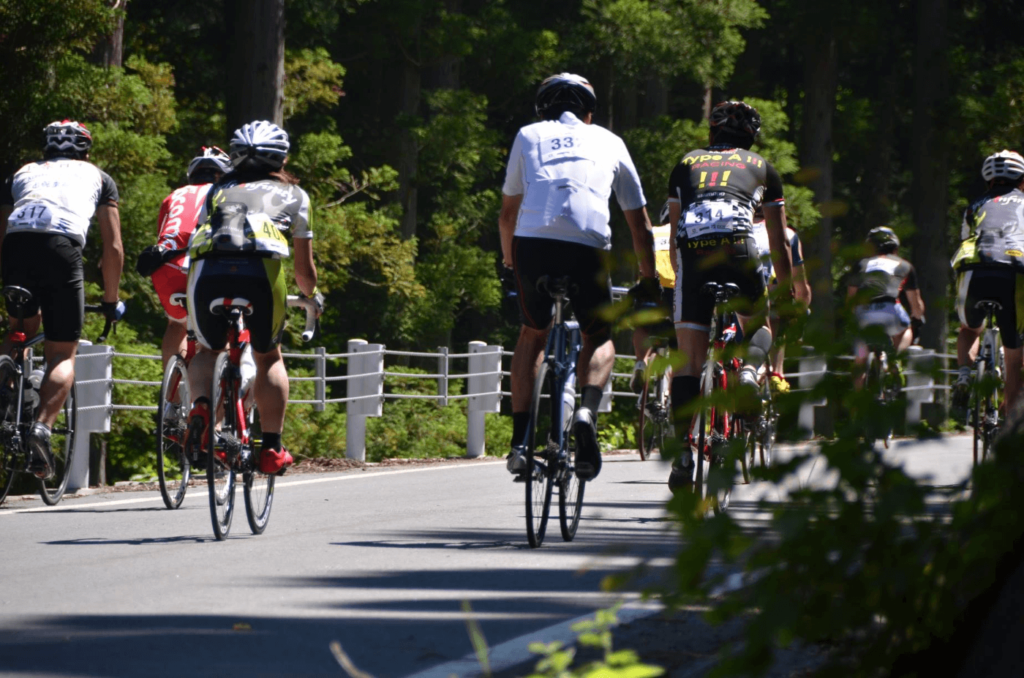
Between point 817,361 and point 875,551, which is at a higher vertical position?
point 817,361

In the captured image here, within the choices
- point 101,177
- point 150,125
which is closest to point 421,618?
point 101,177

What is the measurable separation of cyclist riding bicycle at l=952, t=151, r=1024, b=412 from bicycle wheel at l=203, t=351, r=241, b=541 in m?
5.20

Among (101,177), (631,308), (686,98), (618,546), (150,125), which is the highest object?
(686,98)

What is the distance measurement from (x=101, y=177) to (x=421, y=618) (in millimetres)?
4831

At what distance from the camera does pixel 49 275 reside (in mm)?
8828

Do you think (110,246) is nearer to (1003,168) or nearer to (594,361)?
(594,361)

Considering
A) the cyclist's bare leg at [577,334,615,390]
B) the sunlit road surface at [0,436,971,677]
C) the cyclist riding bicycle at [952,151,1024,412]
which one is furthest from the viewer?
the cyclist riding bicycle at [952,151,1024,412]

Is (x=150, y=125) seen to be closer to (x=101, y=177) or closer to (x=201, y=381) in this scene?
(x=101, y=177)

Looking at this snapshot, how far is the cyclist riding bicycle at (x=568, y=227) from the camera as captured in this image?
23.3 feet

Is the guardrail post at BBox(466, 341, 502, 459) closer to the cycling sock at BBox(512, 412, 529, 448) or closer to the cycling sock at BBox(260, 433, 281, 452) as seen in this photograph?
the cycling sock at BBox(260, 433, 281, 452)

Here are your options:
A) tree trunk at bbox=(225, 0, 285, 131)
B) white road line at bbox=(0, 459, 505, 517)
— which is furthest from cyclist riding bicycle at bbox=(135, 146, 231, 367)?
tree trunk at bbox=(225, 0, 285, 131)

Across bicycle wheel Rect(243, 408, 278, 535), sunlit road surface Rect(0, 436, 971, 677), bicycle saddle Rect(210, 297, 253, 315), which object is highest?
bicycle saddle Rect(210, 297, 253, 315)

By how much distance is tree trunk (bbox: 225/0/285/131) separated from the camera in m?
21.2

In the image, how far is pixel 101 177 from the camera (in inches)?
361
